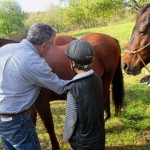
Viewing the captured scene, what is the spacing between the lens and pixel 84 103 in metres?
2.00

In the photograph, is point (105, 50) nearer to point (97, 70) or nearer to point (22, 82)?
point (97, 70)

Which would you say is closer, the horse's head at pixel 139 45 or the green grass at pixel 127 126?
the horse's head at pixel 139 45

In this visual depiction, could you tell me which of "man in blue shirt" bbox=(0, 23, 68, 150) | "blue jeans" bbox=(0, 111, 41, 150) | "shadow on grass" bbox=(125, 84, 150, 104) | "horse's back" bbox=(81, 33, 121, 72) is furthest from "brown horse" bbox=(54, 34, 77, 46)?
"blue jeans" bbox=(0, 111, 41, 150)

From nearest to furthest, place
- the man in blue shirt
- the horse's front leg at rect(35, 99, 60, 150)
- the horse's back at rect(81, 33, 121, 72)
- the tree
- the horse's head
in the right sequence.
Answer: the man in blue shirt, the horse's head, the horse's front leg at rect(35, 99, 60, 150), the horse's back at rect(81, 33, 121, 72), the tree

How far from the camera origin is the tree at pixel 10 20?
49000 millimetres

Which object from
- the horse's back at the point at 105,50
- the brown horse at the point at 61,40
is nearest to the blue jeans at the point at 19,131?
the horse's back at the point at 105,50

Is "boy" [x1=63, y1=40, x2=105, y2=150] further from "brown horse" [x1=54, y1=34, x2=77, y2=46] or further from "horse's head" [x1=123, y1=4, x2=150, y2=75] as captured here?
"brown horse" [x1=54, y1=34, x2=77, y2=46]

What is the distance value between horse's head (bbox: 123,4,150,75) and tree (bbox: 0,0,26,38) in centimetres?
4788

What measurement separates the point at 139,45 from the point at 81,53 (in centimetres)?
187

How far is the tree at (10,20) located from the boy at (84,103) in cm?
4928

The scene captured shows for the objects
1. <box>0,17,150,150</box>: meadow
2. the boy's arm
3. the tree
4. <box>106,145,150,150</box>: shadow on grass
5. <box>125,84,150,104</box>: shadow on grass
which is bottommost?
the tree

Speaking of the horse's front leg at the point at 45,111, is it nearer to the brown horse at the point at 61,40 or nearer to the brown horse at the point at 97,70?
the brown horse at the point at 97,70

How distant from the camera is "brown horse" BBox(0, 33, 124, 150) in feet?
12.2

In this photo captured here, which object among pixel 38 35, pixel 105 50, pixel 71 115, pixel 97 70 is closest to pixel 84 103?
pixel 71 115
